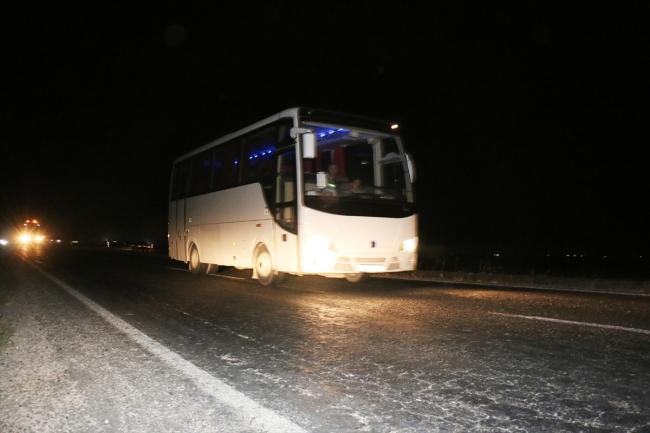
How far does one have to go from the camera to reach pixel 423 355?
4887 mm

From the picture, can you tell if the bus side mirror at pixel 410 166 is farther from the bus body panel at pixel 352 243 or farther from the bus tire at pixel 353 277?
the bus tire at pixel 353 277

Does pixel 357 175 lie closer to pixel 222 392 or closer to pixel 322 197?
pixel 322 197

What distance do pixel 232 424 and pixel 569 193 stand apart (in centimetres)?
6587

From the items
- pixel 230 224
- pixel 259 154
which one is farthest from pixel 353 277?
pixel 259 154

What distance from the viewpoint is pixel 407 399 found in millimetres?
3650

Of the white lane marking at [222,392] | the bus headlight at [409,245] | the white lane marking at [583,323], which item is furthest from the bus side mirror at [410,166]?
the white lane marking at [222,392]

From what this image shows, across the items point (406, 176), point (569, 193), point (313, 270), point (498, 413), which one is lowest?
point (498, 413)

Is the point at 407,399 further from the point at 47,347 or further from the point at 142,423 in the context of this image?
the point at 47,347

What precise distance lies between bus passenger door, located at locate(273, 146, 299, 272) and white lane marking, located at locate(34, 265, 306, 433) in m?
4.22

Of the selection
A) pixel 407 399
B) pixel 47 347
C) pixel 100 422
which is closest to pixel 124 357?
pixel 47 347

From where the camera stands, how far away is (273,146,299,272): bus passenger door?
10.1 meters

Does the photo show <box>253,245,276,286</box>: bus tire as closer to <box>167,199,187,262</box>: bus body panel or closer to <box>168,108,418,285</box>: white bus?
<box>168,108,418,285</box>: white bus

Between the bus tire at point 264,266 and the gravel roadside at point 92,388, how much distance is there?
491 centimetres

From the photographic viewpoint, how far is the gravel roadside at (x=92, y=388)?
3279 mm
